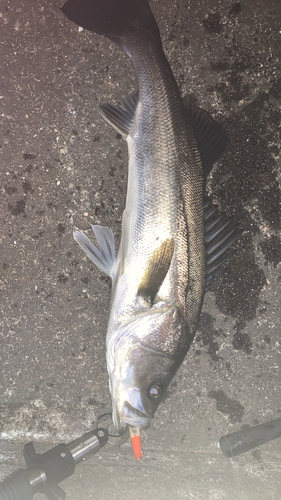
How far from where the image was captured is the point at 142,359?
81.0 inches

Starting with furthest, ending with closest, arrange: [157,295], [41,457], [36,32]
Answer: [36,32] < [41,457] < [157,295]

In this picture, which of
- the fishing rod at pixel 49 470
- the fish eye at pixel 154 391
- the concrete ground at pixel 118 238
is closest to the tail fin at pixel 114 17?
the concrete ground at pixel 118 238

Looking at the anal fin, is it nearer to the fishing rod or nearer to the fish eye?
the fish eye

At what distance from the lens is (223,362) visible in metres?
2.73

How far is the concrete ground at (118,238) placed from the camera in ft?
8.58

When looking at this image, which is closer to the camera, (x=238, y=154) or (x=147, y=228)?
(x=147, y=228)

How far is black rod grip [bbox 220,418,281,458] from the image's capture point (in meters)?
2.52

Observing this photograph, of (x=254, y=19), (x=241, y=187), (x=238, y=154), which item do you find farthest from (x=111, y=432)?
(x=254, y=19)

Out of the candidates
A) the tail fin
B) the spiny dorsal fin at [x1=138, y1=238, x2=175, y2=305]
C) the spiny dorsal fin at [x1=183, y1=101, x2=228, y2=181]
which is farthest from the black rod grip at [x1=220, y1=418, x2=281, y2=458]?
the tail fin

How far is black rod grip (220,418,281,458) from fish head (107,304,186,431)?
3.01ft

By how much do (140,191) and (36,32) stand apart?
5.78 feet

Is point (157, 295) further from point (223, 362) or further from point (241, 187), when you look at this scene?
point (241, 187)

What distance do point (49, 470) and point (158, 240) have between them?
1.84 m

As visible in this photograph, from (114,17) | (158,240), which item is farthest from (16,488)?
(114,17)
